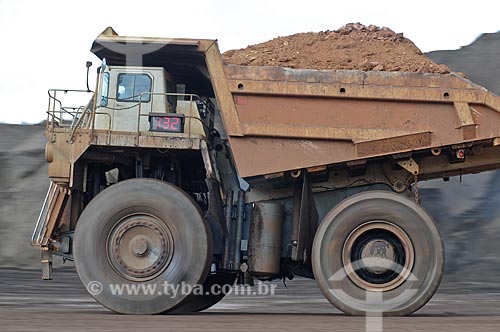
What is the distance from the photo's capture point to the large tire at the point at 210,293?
1330 centimetres

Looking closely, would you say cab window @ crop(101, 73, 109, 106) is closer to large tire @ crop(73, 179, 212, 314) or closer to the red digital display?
the red digital display

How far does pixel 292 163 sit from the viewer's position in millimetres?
11352

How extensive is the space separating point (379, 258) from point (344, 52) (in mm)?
2482

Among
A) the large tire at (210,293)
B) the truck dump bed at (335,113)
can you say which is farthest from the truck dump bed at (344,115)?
the large tire at (210,293)

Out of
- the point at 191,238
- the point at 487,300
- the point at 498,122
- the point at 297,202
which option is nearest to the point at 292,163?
the point at 297,202

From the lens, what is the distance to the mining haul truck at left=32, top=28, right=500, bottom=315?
36.8 ft

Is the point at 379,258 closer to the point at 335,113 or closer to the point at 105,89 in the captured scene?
the point at 335,113

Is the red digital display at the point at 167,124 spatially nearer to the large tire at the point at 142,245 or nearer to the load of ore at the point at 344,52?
the large tire at the point at 142,245

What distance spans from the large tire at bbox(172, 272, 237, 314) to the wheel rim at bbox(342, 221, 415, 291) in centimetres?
235

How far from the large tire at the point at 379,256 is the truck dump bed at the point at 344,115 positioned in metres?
0.65

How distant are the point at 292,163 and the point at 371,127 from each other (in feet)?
3.28

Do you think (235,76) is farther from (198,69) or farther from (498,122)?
(498,122)

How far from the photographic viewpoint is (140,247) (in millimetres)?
11383

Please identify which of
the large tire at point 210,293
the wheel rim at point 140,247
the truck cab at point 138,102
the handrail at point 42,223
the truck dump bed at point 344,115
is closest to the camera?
the truck dump bed at point 344,115
